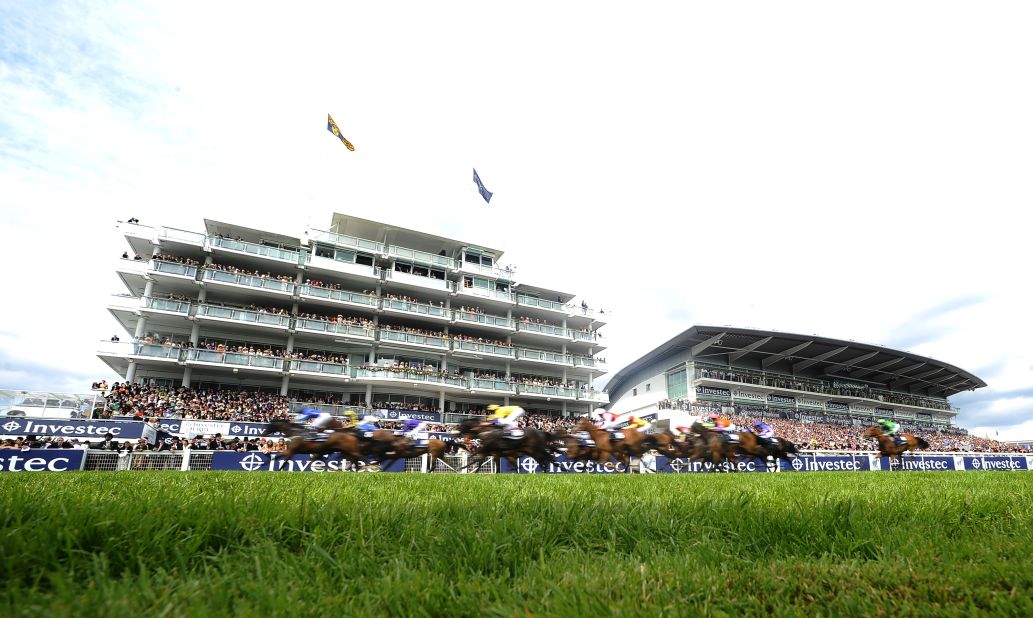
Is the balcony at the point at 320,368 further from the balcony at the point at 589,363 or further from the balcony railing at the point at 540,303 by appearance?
the balcony at the point at 589,363

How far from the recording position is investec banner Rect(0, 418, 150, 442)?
20.9 metres

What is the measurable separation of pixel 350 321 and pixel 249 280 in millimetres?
7647

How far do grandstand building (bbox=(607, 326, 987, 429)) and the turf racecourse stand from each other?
165 ft

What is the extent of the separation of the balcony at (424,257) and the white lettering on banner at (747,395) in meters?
34.6

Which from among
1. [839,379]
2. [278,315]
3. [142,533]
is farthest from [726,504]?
[839,379]

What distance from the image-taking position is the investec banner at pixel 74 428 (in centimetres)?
2089

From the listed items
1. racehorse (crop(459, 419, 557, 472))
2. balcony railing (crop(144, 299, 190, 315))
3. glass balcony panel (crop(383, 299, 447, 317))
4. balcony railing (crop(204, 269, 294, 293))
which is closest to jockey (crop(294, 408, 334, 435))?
racehorse (crop(459, 419, 557, 472))

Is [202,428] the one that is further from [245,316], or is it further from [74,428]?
[245,316]

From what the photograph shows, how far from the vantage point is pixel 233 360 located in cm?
3566

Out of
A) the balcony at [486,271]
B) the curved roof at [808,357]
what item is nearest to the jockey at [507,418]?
the balcony at [486,271]

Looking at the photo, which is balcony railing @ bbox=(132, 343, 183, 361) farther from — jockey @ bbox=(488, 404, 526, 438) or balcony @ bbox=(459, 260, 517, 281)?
jockey @ bbox=(488, 404, 526, 438)

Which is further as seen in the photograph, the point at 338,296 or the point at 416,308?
the point at 416,308

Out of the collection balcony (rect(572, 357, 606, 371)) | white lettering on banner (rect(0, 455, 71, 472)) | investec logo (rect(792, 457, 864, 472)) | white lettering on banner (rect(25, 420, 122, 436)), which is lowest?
white lettering on banner (rect(0, 455, 71, 472))

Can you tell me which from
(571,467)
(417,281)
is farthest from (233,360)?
(571,467)
